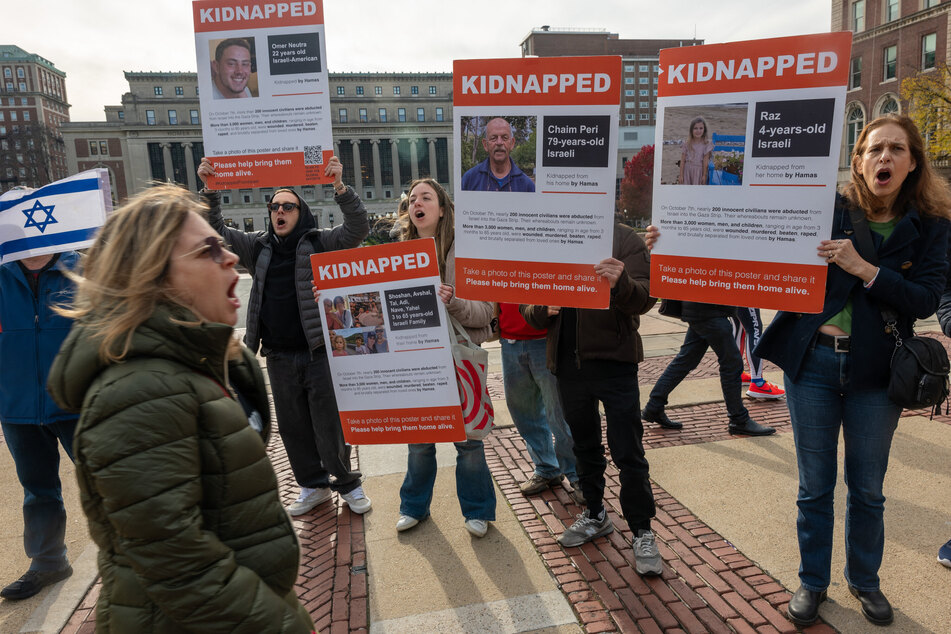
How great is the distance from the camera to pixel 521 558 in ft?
11.6

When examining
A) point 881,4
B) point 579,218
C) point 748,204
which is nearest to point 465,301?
point 579,218

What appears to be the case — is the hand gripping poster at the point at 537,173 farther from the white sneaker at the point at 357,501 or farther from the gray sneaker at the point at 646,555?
the white sneaker at the point at 357,501

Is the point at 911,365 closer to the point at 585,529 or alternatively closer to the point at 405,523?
the point at 585,529

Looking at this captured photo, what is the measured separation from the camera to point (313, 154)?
3477 millimetres

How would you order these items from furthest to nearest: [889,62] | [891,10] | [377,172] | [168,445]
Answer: [377,172], [889,62], [891,10], [168,445]

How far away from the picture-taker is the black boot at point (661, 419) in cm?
554

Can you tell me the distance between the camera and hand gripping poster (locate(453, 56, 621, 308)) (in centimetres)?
270

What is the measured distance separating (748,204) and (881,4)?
1936 inches

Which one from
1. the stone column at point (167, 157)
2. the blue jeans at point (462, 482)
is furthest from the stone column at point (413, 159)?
the blue jeans at point (462, 482)

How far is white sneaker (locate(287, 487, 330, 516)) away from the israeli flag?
2157 millimetres

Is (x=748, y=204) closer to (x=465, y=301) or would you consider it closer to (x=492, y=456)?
(x=465, y=301)

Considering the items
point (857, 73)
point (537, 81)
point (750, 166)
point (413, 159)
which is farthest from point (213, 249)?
point (413, 159)

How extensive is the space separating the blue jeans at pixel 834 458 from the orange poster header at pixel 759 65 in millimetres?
1156

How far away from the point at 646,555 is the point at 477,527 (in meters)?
1.04
